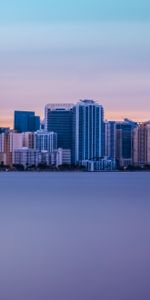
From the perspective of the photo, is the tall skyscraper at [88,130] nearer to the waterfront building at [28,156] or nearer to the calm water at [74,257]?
the waterfront building at [28,156]

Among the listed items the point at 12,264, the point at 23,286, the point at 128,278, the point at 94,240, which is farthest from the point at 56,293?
the point at 94,240

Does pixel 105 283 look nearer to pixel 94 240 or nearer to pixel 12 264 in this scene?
pixel 12 264

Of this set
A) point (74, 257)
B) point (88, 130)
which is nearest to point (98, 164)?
point (88, 130)

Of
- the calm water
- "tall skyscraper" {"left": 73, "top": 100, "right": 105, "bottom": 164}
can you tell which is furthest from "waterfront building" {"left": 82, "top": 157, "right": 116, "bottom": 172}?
the calm water

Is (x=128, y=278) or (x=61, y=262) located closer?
(x=128, y=278)

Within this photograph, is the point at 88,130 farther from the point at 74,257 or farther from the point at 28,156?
the point at 74,257

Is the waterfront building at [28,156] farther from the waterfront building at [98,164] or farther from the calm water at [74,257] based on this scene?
the calm water at [74,257]

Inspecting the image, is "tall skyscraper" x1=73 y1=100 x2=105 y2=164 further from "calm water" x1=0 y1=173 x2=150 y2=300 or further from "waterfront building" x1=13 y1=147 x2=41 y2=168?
"calm water" x1=0 y1=173 x2=150 y2=300

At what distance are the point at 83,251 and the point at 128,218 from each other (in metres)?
12.7

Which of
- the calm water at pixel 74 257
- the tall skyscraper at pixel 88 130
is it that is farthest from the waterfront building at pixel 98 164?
the calm water at pixel 74 257

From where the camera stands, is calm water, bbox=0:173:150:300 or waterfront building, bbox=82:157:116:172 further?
waterfront building, bbox=82:157:116:172

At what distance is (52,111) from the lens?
173000 millimetres

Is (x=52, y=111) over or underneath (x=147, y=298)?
over

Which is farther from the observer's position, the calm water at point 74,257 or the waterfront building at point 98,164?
the waterfront building at point 98,164
